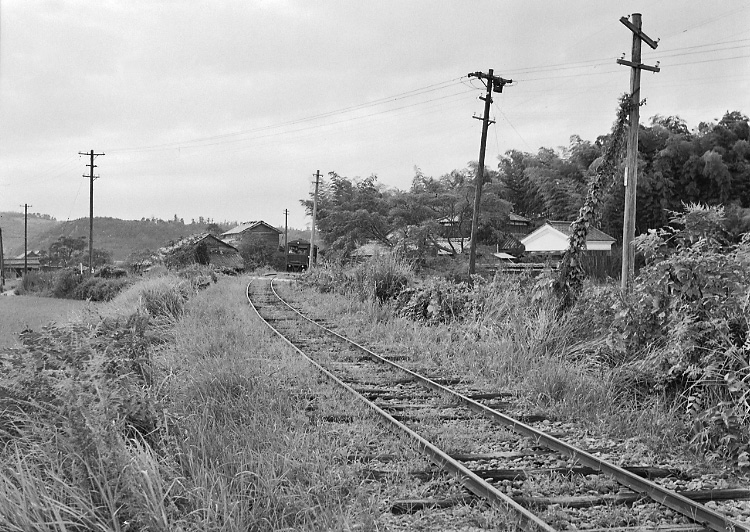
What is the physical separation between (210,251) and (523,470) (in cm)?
4686

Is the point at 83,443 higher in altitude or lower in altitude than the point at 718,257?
lower

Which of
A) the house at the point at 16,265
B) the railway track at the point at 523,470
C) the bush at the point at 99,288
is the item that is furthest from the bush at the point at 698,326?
the house at the point at 16,265

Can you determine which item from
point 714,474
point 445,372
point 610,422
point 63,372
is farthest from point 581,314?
point 63,372

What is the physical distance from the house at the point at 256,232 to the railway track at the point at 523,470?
6391 cm

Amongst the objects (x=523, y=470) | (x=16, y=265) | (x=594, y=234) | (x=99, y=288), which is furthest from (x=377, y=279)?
(x=16, y=265)

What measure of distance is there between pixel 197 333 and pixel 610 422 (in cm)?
604

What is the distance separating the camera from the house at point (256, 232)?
70.5 m

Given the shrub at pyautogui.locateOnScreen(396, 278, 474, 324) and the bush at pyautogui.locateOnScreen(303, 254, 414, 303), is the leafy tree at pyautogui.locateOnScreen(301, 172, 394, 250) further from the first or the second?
the shrub at pyautogui.locateOnScreen(396, 278, 474, 324)

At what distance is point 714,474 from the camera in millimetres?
4508

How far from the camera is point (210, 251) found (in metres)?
49.0

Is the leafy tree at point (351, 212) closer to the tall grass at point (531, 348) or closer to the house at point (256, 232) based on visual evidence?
the house at point (256, 232)

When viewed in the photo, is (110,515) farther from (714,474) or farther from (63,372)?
(714,474)

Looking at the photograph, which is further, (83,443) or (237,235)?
(237,235)

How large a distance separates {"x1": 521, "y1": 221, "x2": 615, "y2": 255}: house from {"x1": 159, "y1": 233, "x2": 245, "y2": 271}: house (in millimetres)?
22046
